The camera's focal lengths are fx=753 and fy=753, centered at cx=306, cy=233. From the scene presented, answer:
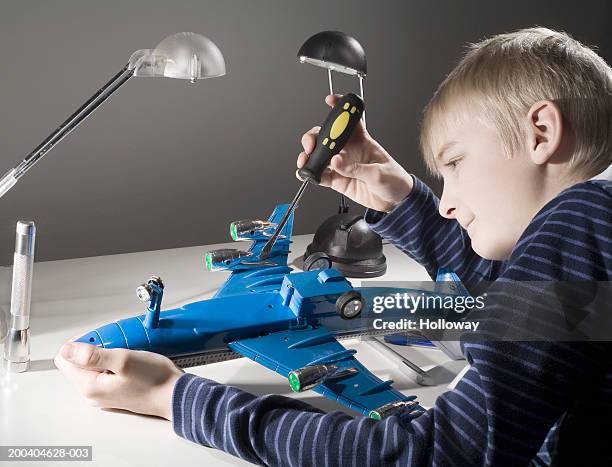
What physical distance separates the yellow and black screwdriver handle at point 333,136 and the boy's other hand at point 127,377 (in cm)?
32

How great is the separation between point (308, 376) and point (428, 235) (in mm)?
386

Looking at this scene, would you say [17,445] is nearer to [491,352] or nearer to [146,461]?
[146,461]

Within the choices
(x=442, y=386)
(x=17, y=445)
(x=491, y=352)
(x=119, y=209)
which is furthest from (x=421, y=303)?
(x=119, y=209)

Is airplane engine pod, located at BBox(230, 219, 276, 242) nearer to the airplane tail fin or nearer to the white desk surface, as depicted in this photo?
the white desk surface

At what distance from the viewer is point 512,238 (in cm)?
69

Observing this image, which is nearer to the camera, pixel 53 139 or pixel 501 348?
pixel 501 348

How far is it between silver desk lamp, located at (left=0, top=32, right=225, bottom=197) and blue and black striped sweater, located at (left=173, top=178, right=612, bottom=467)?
16.7 inches

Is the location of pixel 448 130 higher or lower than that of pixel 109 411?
higher

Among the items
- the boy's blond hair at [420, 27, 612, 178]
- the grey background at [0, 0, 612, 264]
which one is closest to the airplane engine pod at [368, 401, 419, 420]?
the boy's blond hair at [420, 27, 612, 178]

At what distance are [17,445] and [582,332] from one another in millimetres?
529

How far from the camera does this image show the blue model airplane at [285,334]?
77 centimetres

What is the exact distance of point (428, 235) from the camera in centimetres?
106

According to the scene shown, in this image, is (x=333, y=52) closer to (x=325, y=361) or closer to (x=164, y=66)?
(x=164, y=66)

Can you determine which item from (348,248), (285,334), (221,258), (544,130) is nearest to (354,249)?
(348,248)
